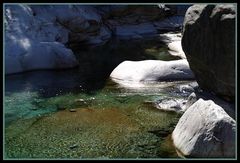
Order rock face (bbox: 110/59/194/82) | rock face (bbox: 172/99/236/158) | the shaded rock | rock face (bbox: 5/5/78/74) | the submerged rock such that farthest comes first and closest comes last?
1. the shaded rock
2. rock face (bbox: 5/5/78/74)
3. rock face (bbox: 110/59/194/82)
4. the submerged rock
5. rock face (bbox: 172/99/236/158)

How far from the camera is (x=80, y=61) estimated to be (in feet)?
66.0

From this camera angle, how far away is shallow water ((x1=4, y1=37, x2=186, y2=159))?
9.33 meters

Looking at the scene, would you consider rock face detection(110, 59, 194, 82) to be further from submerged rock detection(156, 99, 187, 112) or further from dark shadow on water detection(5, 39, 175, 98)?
submerged rock detection(156, 99, 187, 112)

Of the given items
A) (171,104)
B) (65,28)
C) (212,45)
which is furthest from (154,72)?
(65,28)

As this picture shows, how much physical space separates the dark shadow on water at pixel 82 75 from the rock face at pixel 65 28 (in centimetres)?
67

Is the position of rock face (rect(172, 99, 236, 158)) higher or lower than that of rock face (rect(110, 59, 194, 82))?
higher

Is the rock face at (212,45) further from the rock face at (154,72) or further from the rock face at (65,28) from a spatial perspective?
the rock face at (65,28)

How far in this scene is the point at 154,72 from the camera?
1606cm

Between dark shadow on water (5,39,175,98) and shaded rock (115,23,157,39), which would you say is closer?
dark shadow on water (5,39,175,98)

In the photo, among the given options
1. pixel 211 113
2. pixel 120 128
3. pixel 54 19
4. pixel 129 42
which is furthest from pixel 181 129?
pixel 129 42

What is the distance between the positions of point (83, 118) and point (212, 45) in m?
3.95

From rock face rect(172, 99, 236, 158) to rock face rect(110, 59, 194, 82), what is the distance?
673 cm

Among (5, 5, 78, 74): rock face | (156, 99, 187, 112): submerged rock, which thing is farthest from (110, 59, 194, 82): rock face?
(156, 99, 187, 112): submerged rock

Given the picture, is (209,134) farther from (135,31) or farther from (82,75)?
(135,31)
